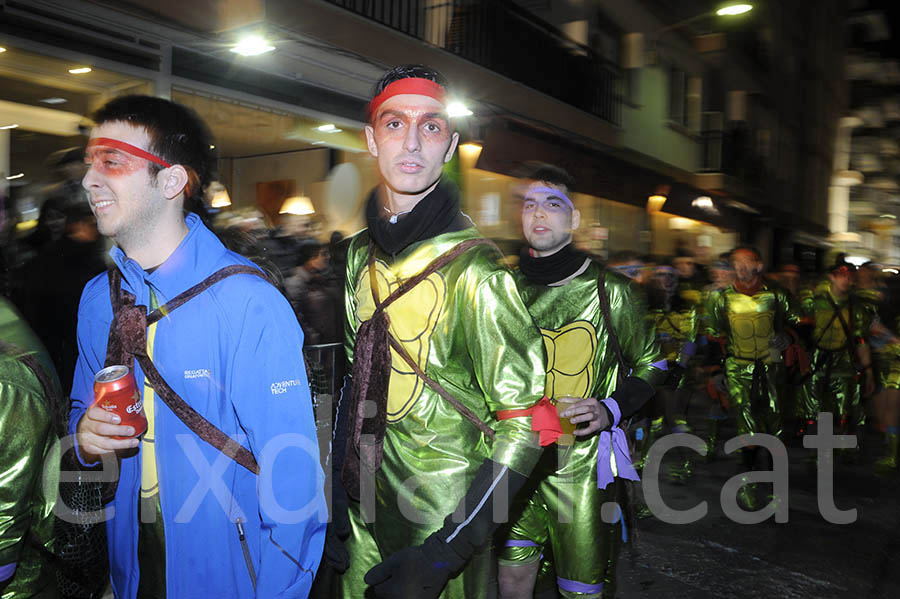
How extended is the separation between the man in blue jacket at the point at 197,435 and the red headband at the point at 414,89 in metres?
0.69

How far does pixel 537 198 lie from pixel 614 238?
15891mm

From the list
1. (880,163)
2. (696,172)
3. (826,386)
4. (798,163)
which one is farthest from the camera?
(880,163)

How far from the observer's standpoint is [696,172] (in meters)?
24.0

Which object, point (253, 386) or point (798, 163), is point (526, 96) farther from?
point (798, 163)

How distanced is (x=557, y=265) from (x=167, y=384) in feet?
7.39

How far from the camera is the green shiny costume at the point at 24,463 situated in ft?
6.40

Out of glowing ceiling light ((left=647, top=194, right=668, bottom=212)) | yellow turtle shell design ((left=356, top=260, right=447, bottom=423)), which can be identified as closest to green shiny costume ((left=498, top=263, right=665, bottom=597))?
yellow turtle shell design ((left=356, top=260, right=447, bottom=423))

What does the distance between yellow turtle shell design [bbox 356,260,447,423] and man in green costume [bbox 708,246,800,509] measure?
A: 5823mm

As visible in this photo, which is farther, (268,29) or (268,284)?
(268,29)

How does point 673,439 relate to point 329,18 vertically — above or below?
below

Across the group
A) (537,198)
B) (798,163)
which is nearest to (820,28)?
(798,163)

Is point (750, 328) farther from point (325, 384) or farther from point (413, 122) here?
point (413, 122)

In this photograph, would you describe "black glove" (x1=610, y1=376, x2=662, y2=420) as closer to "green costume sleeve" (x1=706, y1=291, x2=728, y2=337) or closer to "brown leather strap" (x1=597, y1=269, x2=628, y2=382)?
"brown leather strap" (x1=597, y1=269, x2=628, y2=382)

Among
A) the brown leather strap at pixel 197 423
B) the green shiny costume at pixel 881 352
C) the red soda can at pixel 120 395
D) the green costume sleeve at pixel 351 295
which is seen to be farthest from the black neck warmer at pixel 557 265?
the green shiny costume at pixel 881 352
